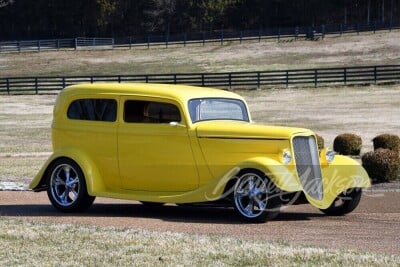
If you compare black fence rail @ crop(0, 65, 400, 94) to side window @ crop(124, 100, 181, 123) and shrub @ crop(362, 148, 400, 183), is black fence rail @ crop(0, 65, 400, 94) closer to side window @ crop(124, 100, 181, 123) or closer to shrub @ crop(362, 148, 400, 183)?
shrub @ crop(362, 148, 400, 183)

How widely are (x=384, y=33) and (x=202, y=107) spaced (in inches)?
3208

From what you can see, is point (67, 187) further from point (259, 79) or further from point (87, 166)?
point (259, 79)

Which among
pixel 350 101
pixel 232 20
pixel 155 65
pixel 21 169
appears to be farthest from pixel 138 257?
pixel 232 20

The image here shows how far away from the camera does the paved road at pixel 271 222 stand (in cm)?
936

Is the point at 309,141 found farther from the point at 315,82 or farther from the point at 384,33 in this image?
the point at 384,33

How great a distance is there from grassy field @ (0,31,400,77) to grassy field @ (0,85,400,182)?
72.1ft

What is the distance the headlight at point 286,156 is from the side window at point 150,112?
1604 mm

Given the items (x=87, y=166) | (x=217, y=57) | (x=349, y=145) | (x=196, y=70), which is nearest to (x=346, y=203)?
(x=87, y=166)

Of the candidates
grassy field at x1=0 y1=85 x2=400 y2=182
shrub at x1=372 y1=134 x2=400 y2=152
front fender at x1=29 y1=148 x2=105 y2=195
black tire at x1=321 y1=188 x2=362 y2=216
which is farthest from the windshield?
shrub at x1=372 y1=134 x2=400 y2=152

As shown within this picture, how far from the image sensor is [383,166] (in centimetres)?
1539

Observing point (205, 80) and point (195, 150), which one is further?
point (205, 80)

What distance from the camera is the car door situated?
37.7ft

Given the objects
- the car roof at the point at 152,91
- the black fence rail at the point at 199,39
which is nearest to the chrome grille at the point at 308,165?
the car roof at the point at 152,91

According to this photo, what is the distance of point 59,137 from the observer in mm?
12570
